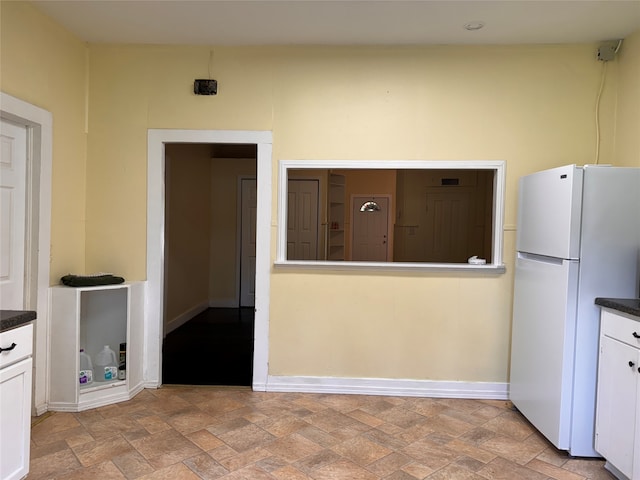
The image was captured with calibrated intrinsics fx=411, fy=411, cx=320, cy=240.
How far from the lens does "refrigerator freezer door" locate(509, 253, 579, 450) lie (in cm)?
234

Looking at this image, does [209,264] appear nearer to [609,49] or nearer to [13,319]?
[13,319]

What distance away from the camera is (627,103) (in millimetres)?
2895

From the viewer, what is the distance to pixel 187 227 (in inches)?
217

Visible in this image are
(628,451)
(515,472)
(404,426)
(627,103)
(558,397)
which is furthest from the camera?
(627,103)

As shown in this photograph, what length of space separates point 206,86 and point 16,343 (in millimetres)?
2176

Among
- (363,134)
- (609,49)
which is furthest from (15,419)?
(609,49)

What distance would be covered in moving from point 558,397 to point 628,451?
0.40 metres

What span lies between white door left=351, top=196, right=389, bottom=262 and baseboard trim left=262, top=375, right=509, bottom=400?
436 centimetres

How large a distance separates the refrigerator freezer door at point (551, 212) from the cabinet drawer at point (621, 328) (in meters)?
0.37

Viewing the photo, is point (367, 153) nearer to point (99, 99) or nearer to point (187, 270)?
point (99, 99)

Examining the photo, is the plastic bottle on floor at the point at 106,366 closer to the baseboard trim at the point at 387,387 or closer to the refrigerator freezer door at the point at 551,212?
the baseboard trim at the point at 387,387

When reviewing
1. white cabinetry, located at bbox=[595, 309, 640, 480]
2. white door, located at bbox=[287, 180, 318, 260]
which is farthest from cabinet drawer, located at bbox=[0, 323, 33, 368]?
white door, located at bbox=[287, 180, 318, 260]

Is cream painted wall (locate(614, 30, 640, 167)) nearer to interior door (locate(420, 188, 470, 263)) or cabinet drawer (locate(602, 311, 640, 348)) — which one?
cabinet drawer (locate(602, 311, 640, 348))

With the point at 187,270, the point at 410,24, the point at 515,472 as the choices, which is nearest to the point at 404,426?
the point at 515,472
